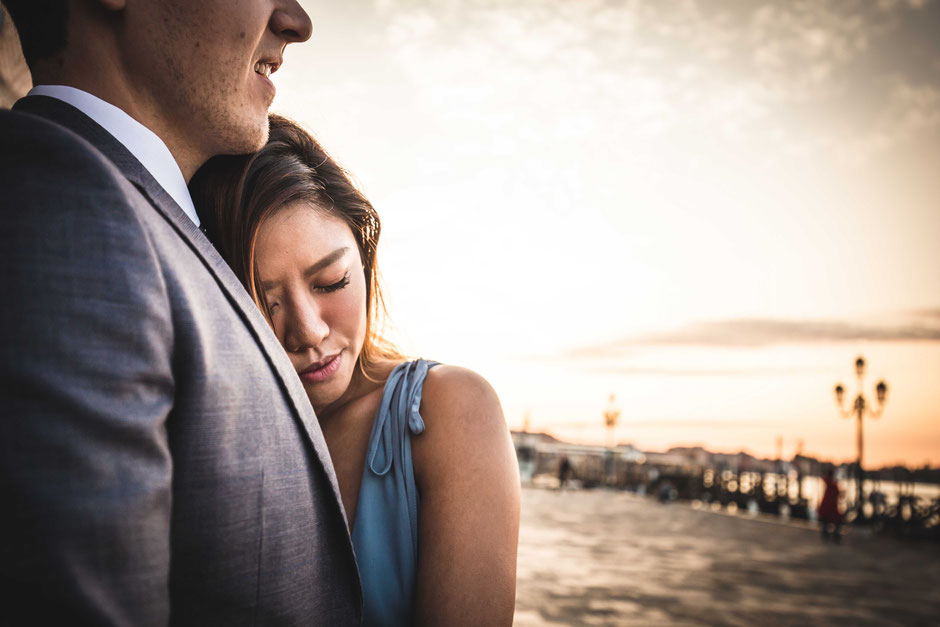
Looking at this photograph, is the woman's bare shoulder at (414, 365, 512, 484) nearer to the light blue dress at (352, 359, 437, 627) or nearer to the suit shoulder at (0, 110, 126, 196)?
the light blue dress at (352, 359, 437, 627)

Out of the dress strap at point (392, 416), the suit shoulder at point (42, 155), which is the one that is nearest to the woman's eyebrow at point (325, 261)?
the dress strap at point (392, 416)

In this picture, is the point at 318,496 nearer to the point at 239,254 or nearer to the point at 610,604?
the point at 239,254

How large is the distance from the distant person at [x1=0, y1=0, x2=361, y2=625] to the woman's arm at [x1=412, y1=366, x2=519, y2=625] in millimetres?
363

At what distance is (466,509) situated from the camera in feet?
5.06

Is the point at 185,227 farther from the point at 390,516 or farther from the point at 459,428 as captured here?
the point at 390,516

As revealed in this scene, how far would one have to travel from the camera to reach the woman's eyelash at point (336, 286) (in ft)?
6.22

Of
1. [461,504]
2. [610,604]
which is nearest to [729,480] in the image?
[610,604]

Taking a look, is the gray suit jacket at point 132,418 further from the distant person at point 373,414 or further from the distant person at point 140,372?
the distant person at point 373,414

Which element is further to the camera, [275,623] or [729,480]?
[729,480]

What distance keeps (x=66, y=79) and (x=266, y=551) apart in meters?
1.03

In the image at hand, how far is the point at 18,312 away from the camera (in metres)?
0.70

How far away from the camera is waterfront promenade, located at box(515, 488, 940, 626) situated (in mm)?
7316

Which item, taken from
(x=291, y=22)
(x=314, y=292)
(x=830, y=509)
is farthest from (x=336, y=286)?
(x=830, y=509)

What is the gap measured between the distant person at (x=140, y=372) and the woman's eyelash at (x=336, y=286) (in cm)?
58
